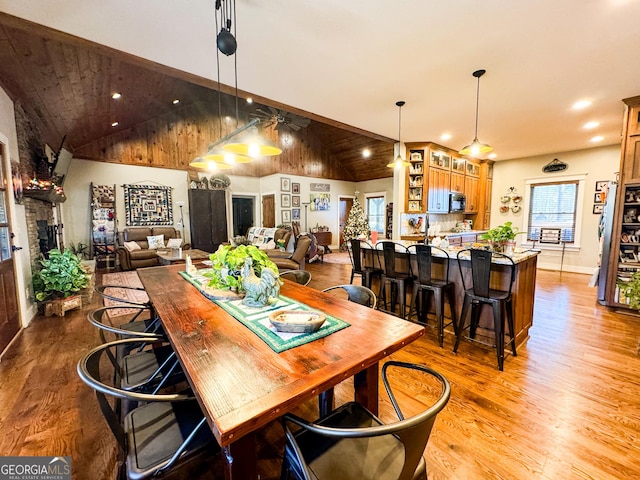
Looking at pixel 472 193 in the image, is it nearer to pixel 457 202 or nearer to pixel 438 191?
pixel 457 202

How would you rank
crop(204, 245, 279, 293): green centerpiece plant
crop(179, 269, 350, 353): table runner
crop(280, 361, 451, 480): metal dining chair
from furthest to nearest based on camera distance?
crop(204, 245, 279, 293): green centerpiece plant < crop(179, 269, 350, 353): table runner < crop(280, 361, 451, 480): metal dining chair

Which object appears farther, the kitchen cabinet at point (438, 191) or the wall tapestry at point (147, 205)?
the wall tapestry at point (147, 205)

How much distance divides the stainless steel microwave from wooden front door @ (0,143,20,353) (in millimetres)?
7002

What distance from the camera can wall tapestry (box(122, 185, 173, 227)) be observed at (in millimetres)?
7211

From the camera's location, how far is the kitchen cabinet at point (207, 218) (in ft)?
25.8

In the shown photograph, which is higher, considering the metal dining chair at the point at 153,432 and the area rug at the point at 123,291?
the metal dining chair at the point at 153,432

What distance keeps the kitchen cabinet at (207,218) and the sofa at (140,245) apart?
52cm

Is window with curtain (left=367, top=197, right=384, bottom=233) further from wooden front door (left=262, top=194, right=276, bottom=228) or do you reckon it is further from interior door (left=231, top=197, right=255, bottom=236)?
interior door (left=231, top=197, right=255, bottom=236)

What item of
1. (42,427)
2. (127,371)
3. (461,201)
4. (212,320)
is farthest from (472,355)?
(461,201)

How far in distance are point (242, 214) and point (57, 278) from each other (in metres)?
6.35

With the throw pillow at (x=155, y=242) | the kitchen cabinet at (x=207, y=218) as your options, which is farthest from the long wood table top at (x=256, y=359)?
the kitchen cabinet at (x=207, y=218)

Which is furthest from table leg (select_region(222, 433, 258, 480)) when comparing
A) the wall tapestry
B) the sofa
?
the wall tapestry

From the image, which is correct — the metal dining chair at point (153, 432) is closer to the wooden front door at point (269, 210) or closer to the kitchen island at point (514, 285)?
the kitchen island at point (514, 285)

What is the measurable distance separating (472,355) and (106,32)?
4081mm
